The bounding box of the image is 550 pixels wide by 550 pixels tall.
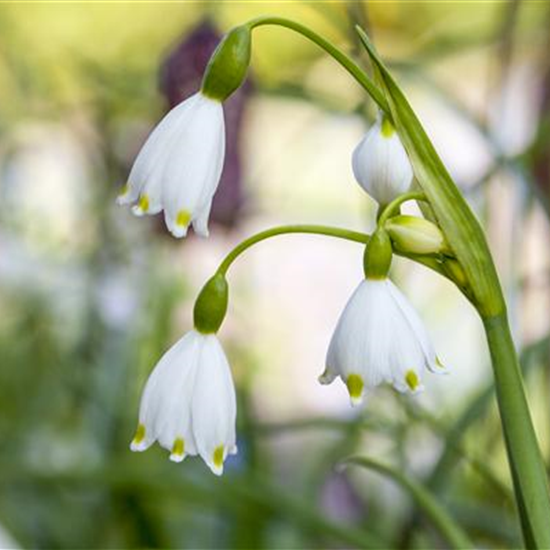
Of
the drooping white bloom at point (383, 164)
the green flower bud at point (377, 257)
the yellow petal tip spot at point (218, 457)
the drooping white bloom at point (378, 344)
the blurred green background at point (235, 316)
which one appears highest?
the blurred green background at point (235, 316)

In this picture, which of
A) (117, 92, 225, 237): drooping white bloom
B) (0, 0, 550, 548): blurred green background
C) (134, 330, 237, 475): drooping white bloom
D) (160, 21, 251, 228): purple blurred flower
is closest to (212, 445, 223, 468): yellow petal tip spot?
(134, 330, 237, 475): drooping white bloom

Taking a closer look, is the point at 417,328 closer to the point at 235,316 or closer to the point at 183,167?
the point at 183,167

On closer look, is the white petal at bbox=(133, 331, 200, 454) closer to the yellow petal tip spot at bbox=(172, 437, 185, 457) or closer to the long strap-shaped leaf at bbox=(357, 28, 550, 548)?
the yellow petal tip spot at bbox=(172, 437, 185, 457)

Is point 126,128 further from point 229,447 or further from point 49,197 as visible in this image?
point 229,447

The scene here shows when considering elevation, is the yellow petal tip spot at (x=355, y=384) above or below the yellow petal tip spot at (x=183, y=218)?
below

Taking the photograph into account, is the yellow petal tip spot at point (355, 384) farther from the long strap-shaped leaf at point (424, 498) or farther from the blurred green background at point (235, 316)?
the blurred green background at point (235, 316)

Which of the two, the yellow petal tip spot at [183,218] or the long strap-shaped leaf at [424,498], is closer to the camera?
the yellow petal tip spot at [183,218]

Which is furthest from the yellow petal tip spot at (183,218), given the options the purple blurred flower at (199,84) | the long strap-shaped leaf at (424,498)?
the purple blurred flower at (199,84)

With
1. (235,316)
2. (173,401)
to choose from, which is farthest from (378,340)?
(235,316)
